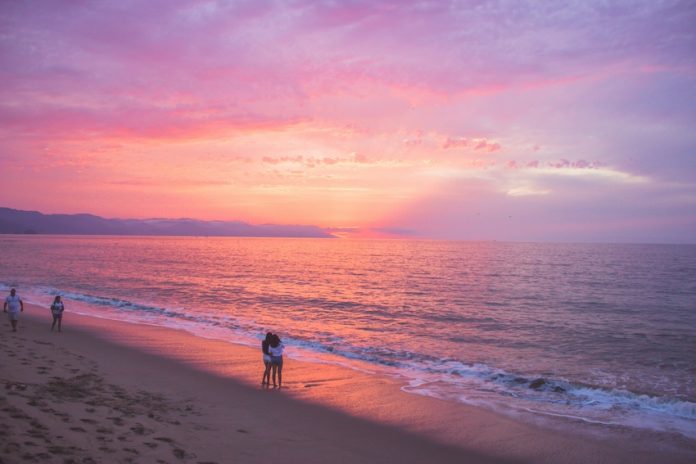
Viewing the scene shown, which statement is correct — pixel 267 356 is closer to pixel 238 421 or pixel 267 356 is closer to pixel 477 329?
pixel 238 421

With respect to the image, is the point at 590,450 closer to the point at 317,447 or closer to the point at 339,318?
the point at 317,447

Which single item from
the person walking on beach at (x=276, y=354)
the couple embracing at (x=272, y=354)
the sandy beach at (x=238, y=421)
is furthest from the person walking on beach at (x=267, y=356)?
the sandy beach at (x=238, y=421)

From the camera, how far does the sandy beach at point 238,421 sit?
841 cm

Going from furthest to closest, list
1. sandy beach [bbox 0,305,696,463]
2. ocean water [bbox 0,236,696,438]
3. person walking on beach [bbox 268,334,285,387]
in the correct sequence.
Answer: ocean water [bbox 0,236,696,438], person walking on beach [bbox 268,334,285,387], sandy beach [bbox 0,305,696,463]

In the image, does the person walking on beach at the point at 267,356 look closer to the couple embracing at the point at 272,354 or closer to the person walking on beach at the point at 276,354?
the couple embracing at the point at 272,354

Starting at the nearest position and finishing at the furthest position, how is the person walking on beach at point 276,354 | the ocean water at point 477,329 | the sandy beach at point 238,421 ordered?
the sandy beach at point 238,421 → the person walking on beach at point 276,354 → the ocean water at point 477,329

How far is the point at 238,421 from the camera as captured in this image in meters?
11.6

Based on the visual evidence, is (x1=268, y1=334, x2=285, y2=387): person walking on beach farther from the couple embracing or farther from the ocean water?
the ocean water

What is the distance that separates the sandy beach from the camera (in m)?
8.41

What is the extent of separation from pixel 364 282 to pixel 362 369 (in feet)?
130

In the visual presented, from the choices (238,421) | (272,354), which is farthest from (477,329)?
(238,421)

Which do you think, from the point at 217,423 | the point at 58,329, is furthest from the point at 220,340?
the point at 217,423

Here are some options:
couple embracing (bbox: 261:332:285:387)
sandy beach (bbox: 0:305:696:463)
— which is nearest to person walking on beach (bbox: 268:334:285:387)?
couple embracing (bbox: 261:332:285:387)

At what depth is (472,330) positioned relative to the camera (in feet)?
90.4
